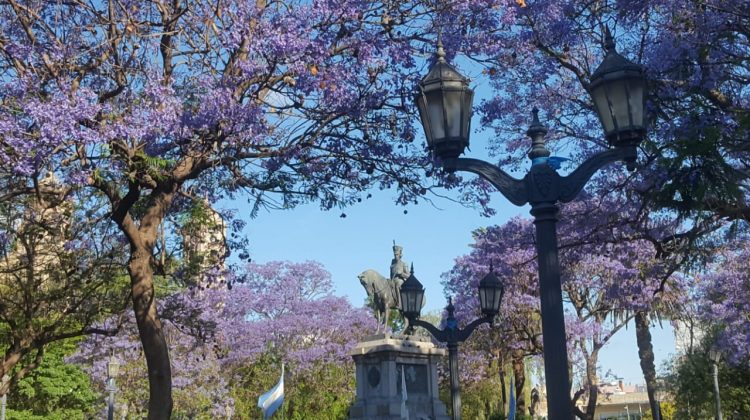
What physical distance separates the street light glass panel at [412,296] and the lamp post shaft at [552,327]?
668 cm

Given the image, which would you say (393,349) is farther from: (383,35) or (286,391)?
(286,391)

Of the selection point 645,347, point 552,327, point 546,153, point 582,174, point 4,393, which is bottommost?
point 552,327

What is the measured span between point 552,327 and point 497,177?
3.99 ft

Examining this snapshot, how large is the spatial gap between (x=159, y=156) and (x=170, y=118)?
1.04m

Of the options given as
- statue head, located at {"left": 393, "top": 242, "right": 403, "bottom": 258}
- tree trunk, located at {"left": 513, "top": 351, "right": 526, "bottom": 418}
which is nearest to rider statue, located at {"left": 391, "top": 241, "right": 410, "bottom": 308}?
statue head, located at {"left": 393, "top": 242, "right": 403, "bottom": 258}

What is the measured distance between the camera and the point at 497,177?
5.78 metres

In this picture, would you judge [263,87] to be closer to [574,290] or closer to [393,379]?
[393,379]

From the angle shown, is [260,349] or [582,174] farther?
[260,349]

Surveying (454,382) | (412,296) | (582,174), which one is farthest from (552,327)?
→ (412,296)

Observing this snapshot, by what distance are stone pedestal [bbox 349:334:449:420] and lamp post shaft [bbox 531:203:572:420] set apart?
11.4 m

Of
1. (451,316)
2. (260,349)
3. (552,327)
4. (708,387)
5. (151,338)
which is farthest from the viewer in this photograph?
(260,349)

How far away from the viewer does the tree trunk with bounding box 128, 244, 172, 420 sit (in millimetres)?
10016

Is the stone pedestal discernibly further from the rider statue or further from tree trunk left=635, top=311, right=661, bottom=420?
tree trunk left=635, top=311, right=661, bottom=420

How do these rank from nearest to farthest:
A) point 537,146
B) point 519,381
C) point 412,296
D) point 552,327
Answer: point 552,327, point 537,146, point 412,296, point 519,381
